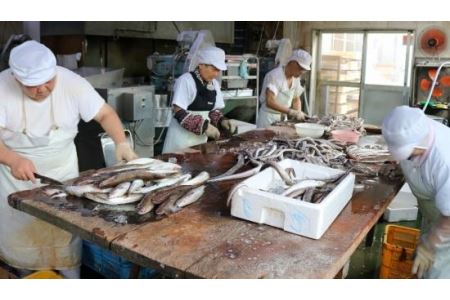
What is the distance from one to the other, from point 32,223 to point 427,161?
263 cm

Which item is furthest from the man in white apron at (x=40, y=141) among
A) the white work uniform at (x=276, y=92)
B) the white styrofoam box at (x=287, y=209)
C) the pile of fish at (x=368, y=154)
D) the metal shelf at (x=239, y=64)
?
the metal shelf at (x=239, y=64)

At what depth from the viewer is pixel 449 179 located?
2.29 m

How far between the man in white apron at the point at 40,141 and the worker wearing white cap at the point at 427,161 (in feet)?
6.11

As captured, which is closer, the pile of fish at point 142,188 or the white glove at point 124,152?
the pile of fish at point 142,188

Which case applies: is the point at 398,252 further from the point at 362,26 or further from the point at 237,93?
the point at 362,26

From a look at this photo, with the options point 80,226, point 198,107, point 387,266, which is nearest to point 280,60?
point 198,107

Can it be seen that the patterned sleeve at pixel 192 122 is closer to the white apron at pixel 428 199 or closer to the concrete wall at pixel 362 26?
the white apron at pixel 428 199

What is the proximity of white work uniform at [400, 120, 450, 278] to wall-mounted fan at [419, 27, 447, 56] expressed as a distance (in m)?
6.58

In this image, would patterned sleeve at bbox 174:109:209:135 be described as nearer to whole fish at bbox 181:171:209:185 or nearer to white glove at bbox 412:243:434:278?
whole fish at bbox 181:171:209:185

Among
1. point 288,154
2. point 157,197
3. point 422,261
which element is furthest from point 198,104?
point 422,261

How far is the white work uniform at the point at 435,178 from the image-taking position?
231 centimetres

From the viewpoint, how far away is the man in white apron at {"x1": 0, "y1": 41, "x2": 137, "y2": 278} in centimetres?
279
